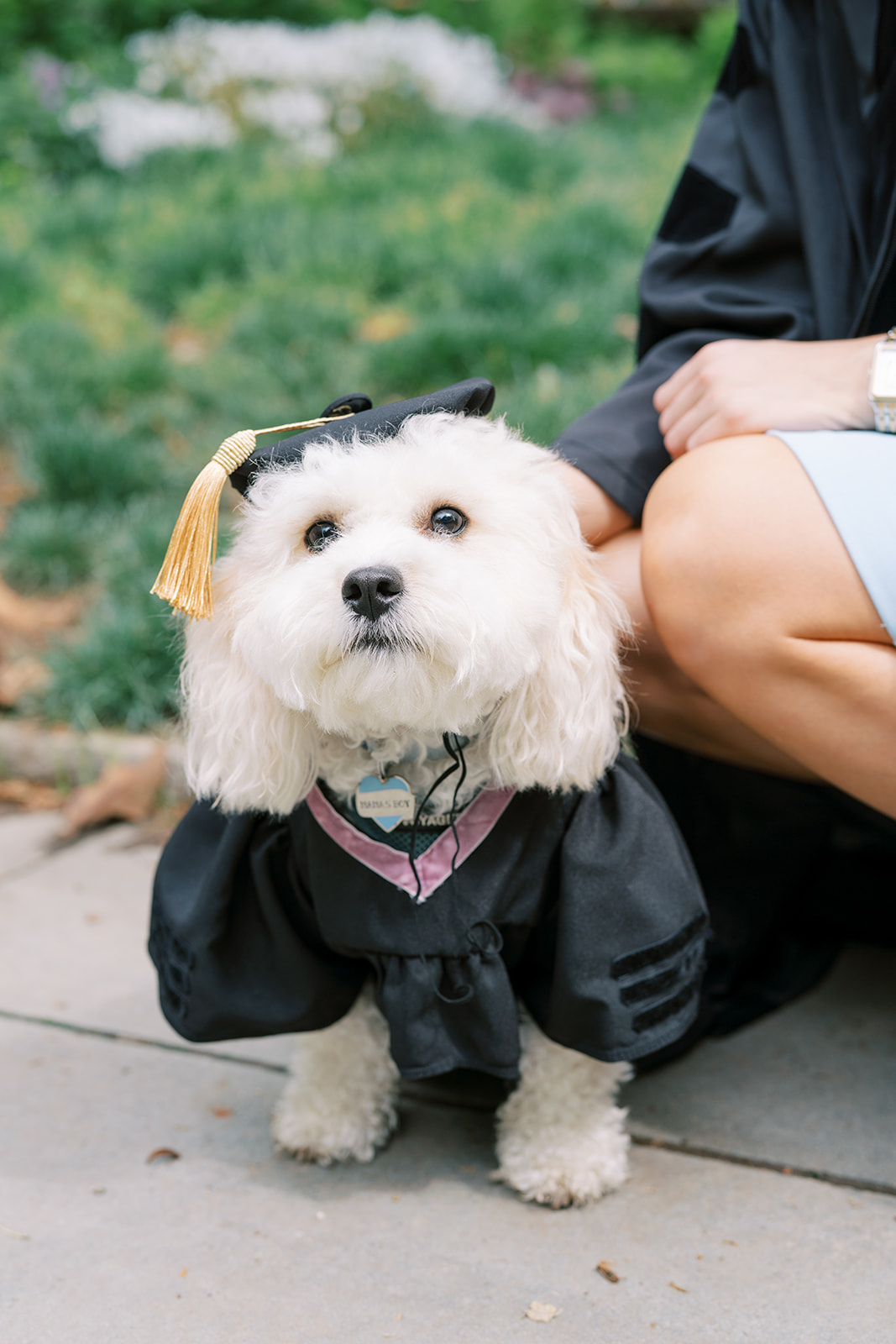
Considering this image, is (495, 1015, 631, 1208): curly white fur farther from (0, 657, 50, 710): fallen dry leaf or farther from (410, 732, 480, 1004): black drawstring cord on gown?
(0, 657, 50, 710): fallen dry leaf

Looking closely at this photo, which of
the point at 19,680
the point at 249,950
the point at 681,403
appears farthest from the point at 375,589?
the point at 19,680

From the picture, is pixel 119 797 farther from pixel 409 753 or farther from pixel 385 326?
pixel 385 326

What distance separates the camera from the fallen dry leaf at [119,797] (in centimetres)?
263

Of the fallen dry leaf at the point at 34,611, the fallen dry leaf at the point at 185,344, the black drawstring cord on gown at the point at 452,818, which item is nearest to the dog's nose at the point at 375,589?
the black drawstring cord on gown at the point at 452,818

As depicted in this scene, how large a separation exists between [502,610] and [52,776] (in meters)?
1.93

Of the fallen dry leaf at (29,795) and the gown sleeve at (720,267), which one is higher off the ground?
the gown sleeve at (720,267)

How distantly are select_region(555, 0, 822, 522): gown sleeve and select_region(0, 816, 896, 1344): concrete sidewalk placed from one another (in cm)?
94

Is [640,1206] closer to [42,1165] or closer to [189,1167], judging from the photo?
[189,1167]

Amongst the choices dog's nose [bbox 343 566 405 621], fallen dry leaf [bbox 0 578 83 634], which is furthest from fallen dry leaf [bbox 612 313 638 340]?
dog's nose [bbox 343 566 405 621]

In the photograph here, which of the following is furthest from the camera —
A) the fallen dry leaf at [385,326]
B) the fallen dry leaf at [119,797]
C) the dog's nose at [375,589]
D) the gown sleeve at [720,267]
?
the fallen dry leaf at [385,326]

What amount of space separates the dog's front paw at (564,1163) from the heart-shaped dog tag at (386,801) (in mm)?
488

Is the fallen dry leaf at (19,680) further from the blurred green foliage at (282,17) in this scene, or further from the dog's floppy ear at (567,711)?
the blurred green foliage at (282,17)

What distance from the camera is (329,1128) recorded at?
1624 mm

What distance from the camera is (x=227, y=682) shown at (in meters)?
1.42
